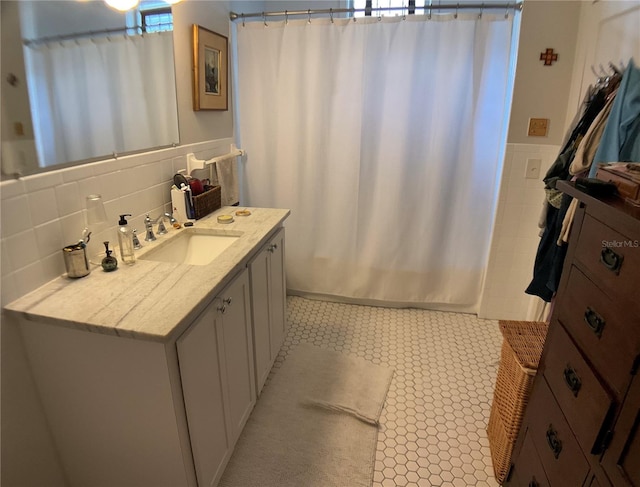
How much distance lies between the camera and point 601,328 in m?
0.93

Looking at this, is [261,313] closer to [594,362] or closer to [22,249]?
[22,249]

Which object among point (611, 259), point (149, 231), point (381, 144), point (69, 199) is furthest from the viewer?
point (381, 144)

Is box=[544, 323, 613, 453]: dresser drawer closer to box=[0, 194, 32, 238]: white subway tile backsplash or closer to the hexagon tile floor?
the hexagon tile floor

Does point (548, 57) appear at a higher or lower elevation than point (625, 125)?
higher

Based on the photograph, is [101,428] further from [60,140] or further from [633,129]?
[633,129]

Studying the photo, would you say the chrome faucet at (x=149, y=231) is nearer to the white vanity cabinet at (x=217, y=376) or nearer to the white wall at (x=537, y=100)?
the white vanity cabinet at (x=217, y=376)

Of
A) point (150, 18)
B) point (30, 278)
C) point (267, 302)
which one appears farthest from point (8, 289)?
point (150, 18)

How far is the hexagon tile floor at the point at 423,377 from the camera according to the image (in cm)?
166

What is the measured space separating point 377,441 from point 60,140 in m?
1.76

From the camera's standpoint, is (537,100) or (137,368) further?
(537,100)

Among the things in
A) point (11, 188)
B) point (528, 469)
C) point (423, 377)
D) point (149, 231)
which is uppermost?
point (11, 188)

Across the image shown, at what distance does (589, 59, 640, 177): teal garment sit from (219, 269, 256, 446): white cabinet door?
1.42 metres

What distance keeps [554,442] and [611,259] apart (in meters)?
0.58

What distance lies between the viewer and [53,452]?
1.34m
